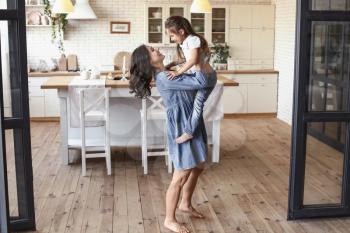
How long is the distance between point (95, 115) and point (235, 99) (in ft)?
13.4

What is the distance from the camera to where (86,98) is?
18.2 ft

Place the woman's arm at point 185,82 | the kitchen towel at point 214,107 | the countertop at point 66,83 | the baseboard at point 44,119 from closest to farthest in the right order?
the woman's arm at point 185,82
the countertop at point 66,83
the kitchen towel at point 214,107
the baseboard at point 44,119

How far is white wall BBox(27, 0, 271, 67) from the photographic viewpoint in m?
9.22

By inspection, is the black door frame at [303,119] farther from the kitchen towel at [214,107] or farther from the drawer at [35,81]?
the drawer at [35,81]

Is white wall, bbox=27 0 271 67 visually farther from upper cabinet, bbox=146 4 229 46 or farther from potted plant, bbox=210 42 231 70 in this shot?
potted plant, bbox=210 42 231 70

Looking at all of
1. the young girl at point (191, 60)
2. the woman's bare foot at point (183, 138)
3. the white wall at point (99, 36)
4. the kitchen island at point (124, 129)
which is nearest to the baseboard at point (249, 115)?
the white wall at point (99, 36)

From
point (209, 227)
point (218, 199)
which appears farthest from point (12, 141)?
point (218, 199)

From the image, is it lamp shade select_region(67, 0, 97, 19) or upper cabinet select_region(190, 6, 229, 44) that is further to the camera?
upper cabinet select_region(190, 6, 229, 44)

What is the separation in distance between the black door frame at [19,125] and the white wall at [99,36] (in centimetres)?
566

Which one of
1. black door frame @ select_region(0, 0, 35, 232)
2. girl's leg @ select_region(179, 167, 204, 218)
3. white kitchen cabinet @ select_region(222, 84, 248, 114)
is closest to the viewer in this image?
black door frame @ select_region(0, 0, 35, 232)

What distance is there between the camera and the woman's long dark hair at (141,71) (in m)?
3.77

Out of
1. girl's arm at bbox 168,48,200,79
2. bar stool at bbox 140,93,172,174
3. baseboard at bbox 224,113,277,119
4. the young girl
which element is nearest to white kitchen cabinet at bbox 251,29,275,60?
baseboard at bbox 224,113,277,119

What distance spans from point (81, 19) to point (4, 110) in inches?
228

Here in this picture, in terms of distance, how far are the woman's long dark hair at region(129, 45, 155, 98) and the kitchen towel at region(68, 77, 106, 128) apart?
5.88ft
